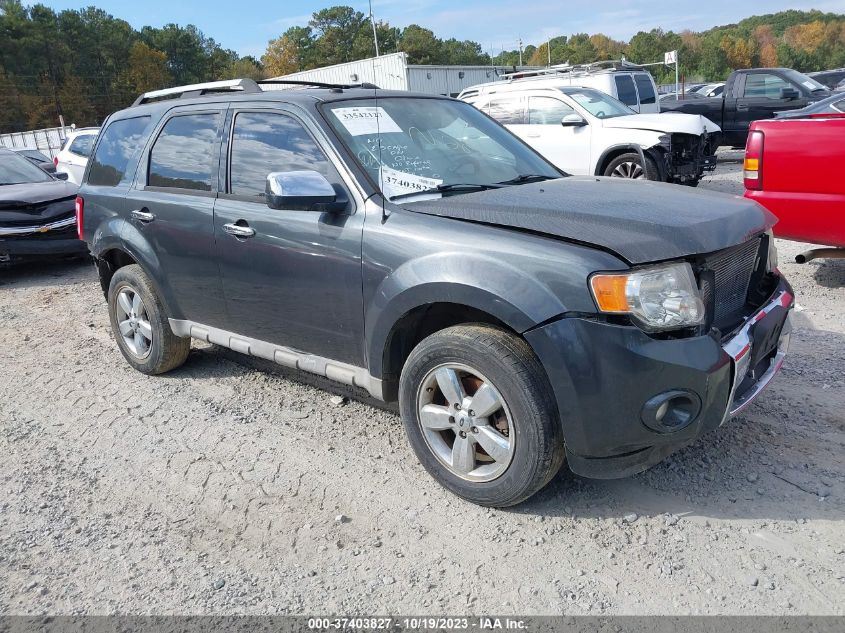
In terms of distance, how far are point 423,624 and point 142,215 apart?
10.6ft

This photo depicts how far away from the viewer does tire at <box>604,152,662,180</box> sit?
32.9 feet

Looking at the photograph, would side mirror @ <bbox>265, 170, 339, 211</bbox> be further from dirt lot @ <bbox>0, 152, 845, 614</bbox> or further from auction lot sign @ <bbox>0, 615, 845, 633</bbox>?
auction lot sign @ <bbox>0, 615, 845, 633</bbox>

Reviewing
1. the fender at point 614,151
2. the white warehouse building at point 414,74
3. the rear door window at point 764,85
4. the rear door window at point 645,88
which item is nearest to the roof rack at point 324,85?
the fender at point 614,151

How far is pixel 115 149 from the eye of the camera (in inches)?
194

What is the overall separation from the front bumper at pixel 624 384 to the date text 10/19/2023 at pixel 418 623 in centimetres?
68

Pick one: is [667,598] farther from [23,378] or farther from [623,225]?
[23,378]

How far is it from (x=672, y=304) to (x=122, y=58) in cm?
9189

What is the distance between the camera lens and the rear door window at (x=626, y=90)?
1379cm

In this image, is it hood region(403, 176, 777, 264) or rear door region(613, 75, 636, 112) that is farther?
rear door region(613, 75, 636, 112)

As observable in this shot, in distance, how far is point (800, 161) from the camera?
17.6ft

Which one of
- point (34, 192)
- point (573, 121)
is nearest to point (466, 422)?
point (34, 192)

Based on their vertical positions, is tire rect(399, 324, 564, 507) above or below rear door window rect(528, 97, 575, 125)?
below

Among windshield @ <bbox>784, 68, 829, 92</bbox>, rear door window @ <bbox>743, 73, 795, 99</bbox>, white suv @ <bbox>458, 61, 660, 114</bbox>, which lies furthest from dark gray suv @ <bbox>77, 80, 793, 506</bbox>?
windshield @ <bbox>784, 68, 829, 92</bbox>

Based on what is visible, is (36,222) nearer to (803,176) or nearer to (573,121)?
(573,121)
